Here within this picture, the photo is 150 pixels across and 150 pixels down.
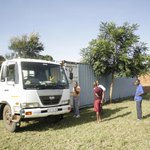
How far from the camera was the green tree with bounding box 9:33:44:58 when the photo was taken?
1816 inches

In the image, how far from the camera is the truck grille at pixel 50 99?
861 centimetres

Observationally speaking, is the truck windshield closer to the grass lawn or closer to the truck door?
the truck door

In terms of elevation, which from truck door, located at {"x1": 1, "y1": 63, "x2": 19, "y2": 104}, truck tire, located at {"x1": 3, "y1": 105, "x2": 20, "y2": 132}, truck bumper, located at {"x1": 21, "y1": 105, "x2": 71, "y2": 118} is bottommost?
truck tire, located at {"x1": 3, "y1": 105, "x2": 20, "y2": 132}

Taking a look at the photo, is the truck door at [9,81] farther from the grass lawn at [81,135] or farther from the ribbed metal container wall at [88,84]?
the ribbed metal container wall at [88,84]

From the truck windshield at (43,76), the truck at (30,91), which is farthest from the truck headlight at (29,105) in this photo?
the truck windshield at (43,76)

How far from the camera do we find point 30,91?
8.28 meters

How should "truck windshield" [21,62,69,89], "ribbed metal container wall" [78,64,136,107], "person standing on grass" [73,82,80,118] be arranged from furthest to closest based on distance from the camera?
"ribbed metal container wall" [78,64,136,107], "person standing on grass" [73,82,80,118], "truck windshield" [21,62,69,89]

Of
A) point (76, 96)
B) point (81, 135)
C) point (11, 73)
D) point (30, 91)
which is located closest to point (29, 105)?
point (30, 91)

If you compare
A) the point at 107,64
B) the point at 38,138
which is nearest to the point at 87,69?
→ the point at 107,64

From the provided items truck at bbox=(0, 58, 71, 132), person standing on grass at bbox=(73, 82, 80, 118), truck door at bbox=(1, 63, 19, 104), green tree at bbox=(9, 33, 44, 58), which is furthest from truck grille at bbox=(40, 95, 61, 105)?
green tree at bbox=(9, 33, 44, 58)

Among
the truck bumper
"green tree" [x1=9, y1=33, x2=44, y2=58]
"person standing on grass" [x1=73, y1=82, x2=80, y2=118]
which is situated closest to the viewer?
the truck bumper

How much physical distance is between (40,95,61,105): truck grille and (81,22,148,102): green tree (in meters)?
7.95

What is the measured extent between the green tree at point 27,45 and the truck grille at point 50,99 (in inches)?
1483

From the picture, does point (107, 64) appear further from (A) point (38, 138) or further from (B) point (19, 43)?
(B) point (19, 43)
